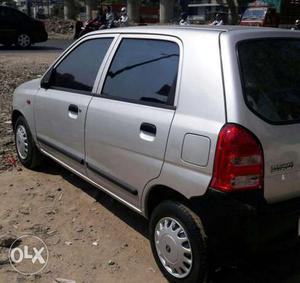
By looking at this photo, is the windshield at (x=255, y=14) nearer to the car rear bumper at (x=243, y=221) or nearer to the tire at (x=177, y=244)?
the tire at (x=177, y=244)

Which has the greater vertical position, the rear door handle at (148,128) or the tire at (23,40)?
the rear door handle at (148,128)

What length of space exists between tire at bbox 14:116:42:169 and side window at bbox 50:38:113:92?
808mm

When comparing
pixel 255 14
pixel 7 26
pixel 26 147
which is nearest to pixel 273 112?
pixel 26 147

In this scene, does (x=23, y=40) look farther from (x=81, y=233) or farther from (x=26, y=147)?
(x=81, y=233)

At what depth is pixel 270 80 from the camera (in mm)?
3119

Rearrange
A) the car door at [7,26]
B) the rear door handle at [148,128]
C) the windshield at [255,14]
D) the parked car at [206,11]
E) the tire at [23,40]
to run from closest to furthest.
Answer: the rear door handle at [148,128] → the car door at [7,26] → the tire at [23,40] → the windshield at [255,14] → the parked car at [206,11]

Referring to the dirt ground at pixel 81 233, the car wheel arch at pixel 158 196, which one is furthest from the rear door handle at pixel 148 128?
the dirt ground at pixel 81 233

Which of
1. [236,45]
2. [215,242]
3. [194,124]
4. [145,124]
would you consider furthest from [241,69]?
[215,242]

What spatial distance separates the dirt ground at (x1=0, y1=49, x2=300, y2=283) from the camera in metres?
3.59

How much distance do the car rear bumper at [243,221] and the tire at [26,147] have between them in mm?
2836

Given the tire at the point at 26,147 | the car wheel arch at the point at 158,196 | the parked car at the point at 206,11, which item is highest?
the car wheel arch at the point at 158,196

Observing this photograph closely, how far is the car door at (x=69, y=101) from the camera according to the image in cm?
428

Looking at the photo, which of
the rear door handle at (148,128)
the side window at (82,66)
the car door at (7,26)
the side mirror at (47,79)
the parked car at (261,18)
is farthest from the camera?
the parked car at (261,18)

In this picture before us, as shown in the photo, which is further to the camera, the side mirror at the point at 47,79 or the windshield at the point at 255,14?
the windshield at the point at 255,14
